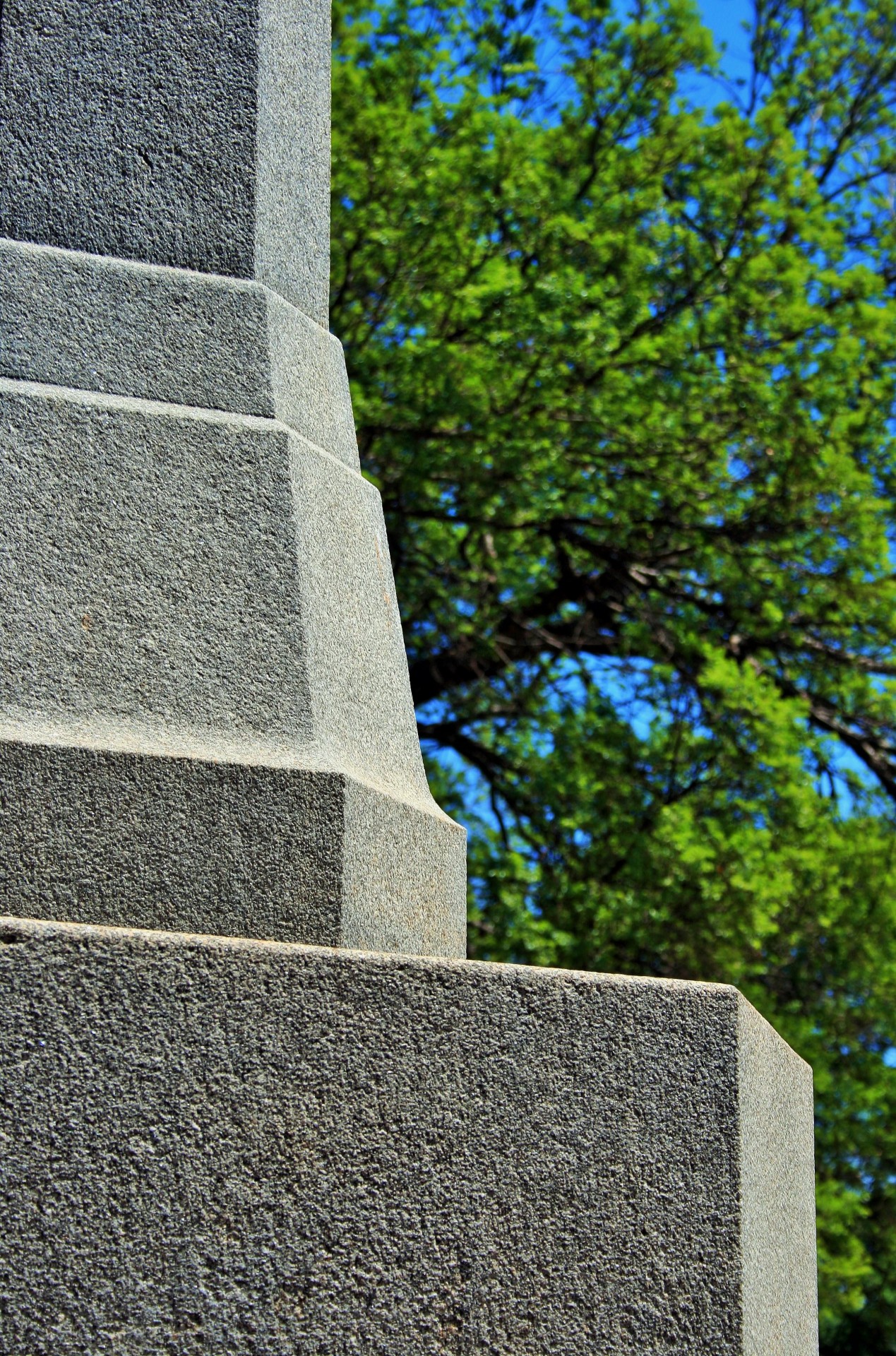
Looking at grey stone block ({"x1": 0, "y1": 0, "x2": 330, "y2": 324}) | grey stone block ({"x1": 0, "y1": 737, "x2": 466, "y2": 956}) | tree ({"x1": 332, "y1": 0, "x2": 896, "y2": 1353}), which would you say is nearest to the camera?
grey stone block ({"x1": 0, "y1": 737, "x2": 466, "y2": 956})

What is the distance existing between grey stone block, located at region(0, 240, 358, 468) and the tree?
6.86 metres

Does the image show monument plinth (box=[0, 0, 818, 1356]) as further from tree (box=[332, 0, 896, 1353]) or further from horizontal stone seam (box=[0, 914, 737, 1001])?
tree (box=[332, 0, 896, 1353])

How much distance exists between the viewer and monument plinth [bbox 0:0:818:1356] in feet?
6.26

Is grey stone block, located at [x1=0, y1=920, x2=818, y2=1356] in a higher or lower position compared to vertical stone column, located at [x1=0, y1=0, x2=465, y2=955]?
lower

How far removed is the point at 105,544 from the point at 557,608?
9.70 m

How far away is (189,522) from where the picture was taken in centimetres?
247

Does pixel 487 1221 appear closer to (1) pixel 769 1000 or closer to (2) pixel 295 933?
(2) pixel 295 933

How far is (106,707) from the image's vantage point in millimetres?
2330

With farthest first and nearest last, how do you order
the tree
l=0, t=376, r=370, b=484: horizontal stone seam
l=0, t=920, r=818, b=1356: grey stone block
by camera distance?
the tree, l=0, t=376, r=370, b=484: horizontal stone seam, l=0, t=920, r=818, b=1356: grey stone block

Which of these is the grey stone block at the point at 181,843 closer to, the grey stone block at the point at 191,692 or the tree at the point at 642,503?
the grey stone block at the point at 191,692

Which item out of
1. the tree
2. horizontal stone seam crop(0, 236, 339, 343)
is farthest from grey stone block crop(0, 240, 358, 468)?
the tree

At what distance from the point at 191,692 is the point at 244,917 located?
376 mm

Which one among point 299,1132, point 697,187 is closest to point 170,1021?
point 299,1132

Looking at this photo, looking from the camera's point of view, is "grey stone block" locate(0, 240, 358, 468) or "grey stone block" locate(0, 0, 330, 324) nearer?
"grey stone block" locate(0, 240, 358, 468)
